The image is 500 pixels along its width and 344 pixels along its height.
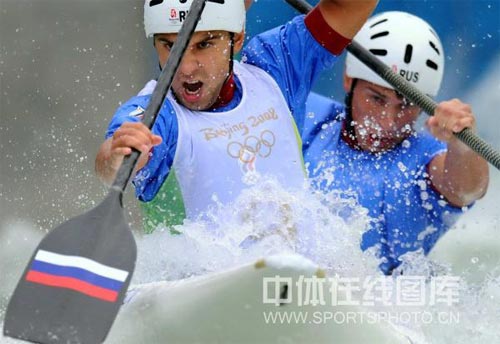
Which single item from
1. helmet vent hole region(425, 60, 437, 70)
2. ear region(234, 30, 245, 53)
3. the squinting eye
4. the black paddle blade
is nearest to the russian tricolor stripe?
the black paddle blade

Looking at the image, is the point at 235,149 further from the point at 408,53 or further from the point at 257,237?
the point at 408,53

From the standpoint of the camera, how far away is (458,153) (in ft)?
11.2

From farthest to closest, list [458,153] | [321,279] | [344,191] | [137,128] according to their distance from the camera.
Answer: [344,191], [458,153], [137,128], [321,279]

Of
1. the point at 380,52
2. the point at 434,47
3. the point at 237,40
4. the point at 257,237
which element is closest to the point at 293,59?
the point at 237,40

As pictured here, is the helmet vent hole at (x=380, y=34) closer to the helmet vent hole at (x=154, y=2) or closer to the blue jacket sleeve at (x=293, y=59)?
the blue jacket sleeve at (x=293, y=59)

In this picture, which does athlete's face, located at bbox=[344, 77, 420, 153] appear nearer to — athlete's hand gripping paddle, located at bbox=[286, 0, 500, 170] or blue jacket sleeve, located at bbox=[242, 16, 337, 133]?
athlete's hand gripping paddle, located at bbox=[286, 0, 500, 170]

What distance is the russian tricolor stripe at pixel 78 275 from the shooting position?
2557 mm

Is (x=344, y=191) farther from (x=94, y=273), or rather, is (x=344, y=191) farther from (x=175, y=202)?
(x=94, y=273)

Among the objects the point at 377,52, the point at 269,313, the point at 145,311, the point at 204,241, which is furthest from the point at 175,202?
the point at 377,52

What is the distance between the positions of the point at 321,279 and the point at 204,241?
55 centimetres

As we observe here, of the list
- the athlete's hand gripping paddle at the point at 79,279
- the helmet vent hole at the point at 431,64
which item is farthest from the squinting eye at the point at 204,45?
the helmet vent hole at the point at 431,64

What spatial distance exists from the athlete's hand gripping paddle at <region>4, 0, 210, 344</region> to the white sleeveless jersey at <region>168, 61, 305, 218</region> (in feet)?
1.35

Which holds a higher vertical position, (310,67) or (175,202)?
(310,67)

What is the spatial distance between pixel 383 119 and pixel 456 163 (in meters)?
0.39
